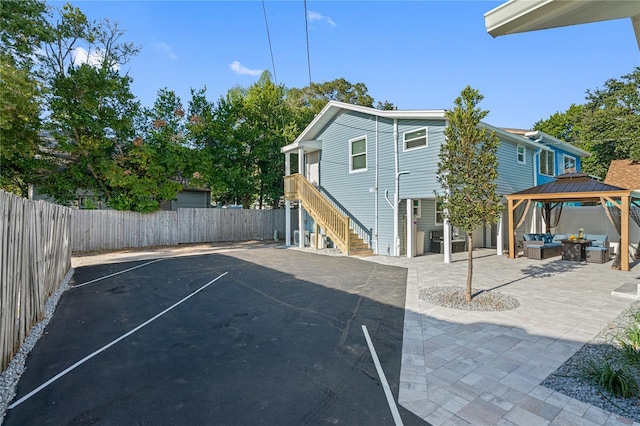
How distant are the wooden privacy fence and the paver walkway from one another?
1343cm

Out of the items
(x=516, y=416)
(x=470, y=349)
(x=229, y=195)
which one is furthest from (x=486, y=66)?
(x=229, y=195)

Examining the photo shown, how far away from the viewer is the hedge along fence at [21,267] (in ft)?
11.7

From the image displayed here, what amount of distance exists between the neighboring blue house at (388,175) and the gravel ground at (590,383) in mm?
6708

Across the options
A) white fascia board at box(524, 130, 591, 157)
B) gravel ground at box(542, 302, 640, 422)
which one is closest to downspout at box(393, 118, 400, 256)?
white fascia board at box(524, 130, 591, 157)

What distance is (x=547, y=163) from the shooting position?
1612 centimetres

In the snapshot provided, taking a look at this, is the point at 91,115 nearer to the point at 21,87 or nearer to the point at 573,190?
the point at 21,87

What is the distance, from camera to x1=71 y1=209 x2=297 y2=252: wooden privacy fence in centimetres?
1432

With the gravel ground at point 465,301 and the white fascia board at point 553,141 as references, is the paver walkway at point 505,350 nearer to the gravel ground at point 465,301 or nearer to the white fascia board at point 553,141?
the gravel ground at point 465,301

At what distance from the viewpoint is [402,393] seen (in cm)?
308

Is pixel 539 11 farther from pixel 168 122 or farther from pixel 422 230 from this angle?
pixel 168 122

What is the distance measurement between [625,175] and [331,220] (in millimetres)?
17843

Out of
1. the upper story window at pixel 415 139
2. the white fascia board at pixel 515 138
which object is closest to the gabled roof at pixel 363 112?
the white fascia board at pixel 515 138

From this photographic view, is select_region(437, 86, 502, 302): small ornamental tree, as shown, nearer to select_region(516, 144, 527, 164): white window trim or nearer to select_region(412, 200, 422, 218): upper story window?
select_region(412, 200, 422, 218): upper story window

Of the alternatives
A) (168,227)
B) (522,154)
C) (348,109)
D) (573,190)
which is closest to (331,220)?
(348,109)
